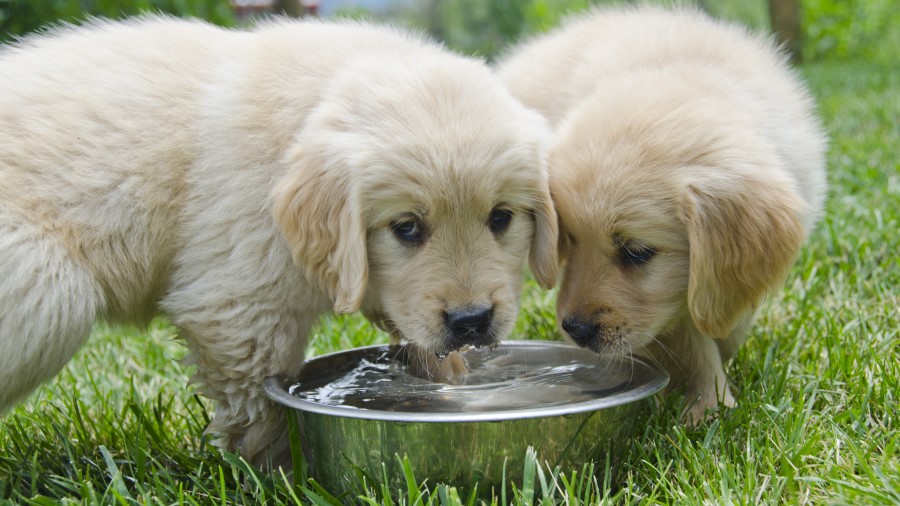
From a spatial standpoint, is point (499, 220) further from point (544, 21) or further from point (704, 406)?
point (544, 21)

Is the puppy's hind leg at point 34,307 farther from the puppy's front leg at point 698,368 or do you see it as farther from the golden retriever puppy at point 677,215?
the puppy's front leg at point 698,368

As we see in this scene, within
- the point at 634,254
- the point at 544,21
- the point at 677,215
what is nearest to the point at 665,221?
the point at 677,215

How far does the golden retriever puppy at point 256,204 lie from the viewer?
8.59ft

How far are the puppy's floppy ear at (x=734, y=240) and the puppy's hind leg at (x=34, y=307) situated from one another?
1.77m

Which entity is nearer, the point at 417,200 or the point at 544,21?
the point at 417,200

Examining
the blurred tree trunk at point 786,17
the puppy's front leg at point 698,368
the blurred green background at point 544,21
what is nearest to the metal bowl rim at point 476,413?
the puppy's front leg at point 698,368

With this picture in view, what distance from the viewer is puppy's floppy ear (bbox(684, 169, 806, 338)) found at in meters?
2.82

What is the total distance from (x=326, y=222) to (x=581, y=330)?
843mm

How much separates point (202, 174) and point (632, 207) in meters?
1.27

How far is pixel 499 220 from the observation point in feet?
9.16

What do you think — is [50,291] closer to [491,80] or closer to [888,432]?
[491,80]

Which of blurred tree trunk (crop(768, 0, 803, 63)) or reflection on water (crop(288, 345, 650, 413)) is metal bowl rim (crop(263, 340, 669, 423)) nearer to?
reflection on water (crop(288, 345, 650, 413))

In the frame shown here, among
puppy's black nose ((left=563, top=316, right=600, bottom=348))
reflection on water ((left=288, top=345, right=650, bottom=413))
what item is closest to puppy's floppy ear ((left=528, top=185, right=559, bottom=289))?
puppy's black nose ((left=563, top=316, right=600, bottom=348))

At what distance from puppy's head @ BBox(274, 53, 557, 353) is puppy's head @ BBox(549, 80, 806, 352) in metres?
0.24
